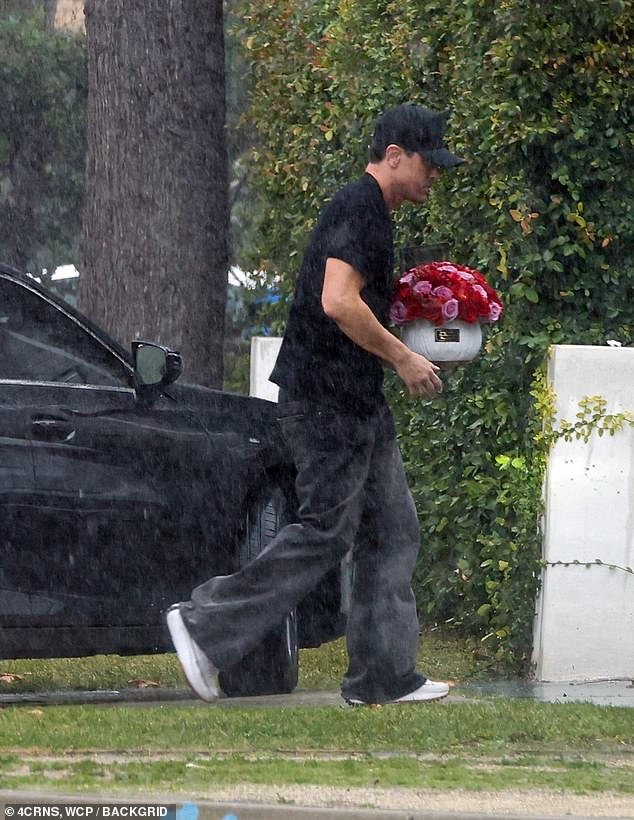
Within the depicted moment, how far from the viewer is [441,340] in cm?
686

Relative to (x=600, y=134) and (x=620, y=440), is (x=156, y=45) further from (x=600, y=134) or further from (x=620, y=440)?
(x=620, y=440)

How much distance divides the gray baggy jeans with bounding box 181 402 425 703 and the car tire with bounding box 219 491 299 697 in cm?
65

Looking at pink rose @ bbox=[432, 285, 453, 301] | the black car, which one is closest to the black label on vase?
pink rose @ bbox=[432, 285, 453, 301]

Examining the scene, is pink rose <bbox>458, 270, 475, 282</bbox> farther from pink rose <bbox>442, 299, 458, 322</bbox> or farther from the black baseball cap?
the black baseball cap

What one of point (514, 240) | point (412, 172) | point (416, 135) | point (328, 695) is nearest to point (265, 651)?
point (328, 695)

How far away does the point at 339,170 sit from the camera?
10195 mm

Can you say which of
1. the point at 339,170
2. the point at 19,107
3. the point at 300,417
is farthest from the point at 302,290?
the point at 19,107

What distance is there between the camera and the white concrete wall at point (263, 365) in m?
10.1

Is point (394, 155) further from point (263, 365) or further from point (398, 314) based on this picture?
point (263, 365)

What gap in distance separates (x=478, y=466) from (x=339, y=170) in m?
2.18

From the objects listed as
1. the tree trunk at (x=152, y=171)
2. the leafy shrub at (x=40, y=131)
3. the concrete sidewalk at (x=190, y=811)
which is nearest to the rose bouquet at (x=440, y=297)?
the concrete sidewalk at (x=190, y=811)

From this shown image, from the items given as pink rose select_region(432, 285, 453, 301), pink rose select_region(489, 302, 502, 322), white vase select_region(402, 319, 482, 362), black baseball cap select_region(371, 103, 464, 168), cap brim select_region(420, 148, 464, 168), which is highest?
black baseball cap select_region(371, 103, 464, 168)

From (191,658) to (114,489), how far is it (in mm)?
916

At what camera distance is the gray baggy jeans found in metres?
6.41
